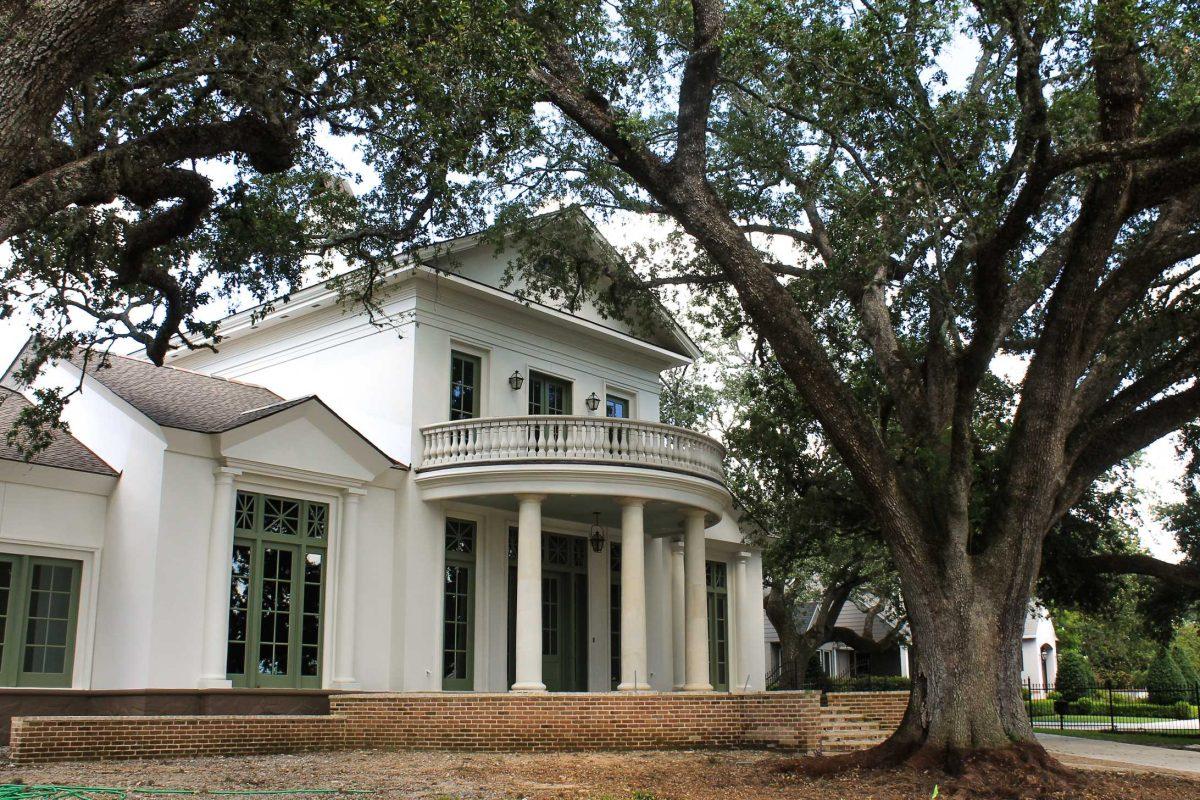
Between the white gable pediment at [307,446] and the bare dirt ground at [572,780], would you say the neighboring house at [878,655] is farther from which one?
the bare dirt ground at [572,780]

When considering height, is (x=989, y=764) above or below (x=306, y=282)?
below

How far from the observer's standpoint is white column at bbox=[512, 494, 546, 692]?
17.6m

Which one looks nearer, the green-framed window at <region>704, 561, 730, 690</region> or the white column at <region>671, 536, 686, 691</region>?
the white column at <region>671, 536, 686, 691</region>

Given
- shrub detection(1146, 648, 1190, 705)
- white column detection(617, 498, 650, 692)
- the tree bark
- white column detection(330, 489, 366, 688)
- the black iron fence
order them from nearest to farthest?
1. the tree bark
2. white column detection(330, 489, 366, 688)
3. white column detection(617, 498, 650, 692)
4. the black iron fence
5. shrub detection(1146, 648, 1190, 705)

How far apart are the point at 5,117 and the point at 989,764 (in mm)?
10582

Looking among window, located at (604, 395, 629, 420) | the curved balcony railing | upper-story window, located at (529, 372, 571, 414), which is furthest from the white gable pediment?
window, located at (604, 395, 629, 420)

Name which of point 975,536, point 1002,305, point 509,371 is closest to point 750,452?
point 509,371

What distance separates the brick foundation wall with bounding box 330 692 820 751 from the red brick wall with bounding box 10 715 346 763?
90cm

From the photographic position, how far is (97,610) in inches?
619

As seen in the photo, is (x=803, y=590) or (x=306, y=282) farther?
(x=803, y=590)

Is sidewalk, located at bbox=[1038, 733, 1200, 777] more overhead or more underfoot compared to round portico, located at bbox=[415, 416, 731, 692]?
more underfoot

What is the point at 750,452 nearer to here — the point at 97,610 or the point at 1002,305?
the point at 1002,305

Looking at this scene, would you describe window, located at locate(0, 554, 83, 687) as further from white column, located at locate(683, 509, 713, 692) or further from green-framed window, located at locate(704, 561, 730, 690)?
green-framed window, located at locate(704, 561, 730, 690)

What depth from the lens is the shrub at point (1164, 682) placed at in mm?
36156
